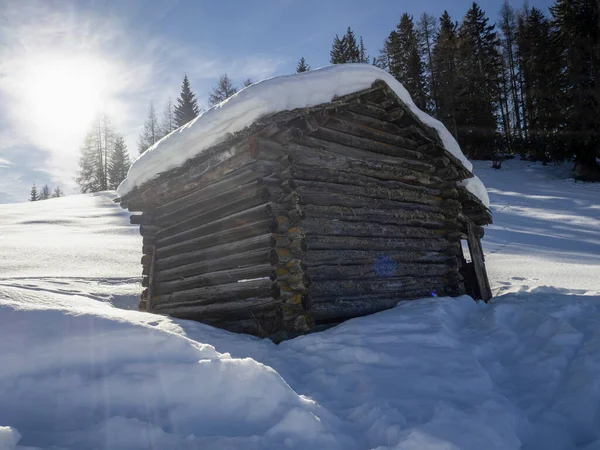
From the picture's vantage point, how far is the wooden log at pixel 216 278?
5.23 m

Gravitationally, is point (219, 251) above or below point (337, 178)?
below

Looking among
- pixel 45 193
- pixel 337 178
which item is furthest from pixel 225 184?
pixel 45 193

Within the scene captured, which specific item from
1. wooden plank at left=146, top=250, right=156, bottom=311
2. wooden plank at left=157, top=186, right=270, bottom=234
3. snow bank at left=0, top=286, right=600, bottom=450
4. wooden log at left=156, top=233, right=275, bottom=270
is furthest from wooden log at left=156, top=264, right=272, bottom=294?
snow bank at left=0, top=286, right=600, bottom=450

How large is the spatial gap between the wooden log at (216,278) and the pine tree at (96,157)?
126 feet

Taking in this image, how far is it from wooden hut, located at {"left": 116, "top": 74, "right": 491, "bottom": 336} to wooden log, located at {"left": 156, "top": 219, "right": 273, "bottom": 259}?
0.06 ft

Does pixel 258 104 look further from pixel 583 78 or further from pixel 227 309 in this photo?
pixel 583 78

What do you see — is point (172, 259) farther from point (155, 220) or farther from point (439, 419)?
point (439, 419)

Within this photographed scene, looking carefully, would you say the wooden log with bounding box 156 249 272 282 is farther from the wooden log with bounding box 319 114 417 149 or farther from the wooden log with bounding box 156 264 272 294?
the wooden log with bounding box 319 114 417 149

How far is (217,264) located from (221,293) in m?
0.45

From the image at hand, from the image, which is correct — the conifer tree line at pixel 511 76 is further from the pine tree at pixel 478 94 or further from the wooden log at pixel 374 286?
the wooden log at pixel 374 286

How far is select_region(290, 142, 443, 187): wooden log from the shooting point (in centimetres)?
558

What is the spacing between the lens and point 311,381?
3.37m

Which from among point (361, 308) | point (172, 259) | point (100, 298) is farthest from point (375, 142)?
point (100, 298)

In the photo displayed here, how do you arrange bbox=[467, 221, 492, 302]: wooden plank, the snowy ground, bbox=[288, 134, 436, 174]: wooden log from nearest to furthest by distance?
the snowy ground → bbox=[288, 134, 436, 174]: wooden log → bbox=[467, 221, 492, 302]: wooden plank
